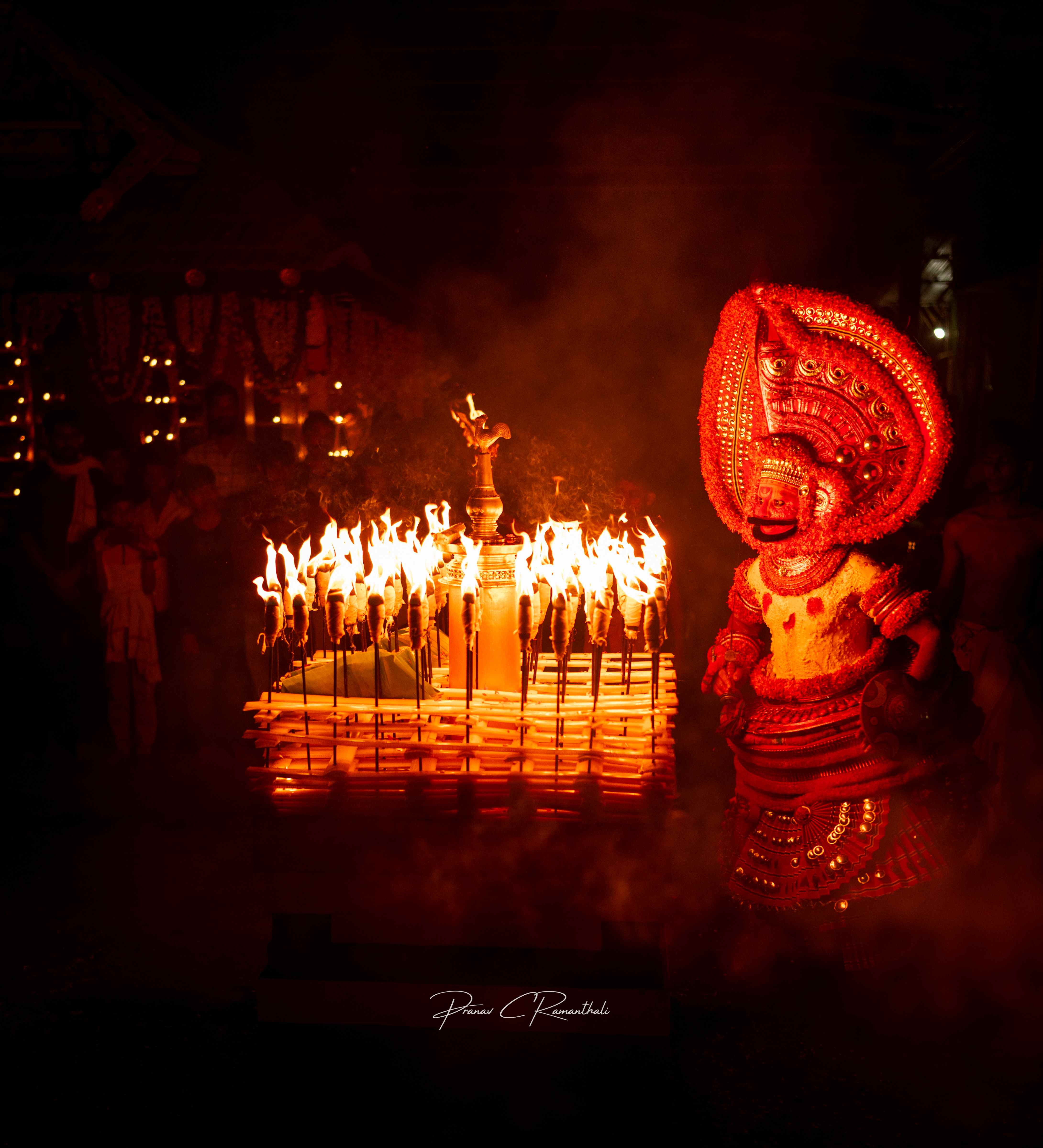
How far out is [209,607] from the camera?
5.43 m

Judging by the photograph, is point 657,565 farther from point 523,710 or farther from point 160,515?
point 160,515

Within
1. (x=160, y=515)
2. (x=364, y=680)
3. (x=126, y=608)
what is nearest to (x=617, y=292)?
(x=160, y=515)

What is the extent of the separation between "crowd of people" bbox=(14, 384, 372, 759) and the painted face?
2757 millimetres

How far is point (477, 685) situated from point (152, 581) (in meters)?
2.76

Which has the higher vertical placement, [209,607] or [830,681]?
[830,681]

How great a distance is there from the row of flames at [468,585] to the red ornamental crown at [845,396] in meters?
0.58

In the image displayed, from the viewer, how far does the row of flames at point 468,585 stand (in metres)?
2.83

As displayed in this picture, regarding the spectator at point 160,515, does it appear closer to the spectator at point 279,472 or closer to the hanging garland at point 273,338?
the spectator at point 279,472

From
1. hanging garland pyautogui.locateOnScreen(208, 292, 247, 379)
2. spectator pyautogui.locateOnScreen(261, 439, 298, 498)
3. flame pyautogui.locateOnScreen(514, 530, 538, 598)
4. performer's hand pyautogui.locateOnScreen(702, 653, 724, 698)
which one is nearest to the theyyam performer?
performer's hand pyautogui.locateOnScreen(702, 653, 724, 698)

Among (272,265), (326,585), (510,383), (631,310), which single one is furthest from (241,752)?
(631,310)

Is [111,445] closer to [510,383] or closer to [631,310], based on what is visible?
[510,383]

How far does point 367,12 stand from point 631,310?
251 centimetres

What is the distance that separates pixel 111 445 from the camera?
23.1 feet

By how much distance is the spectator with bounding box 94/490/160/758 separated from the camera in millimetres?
5352
